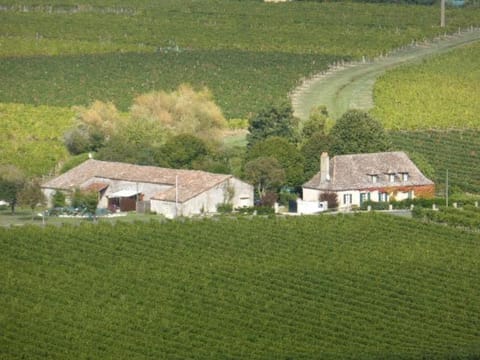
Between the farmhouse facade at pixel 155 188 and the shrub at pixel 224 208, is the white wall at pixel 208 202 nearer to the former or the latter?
the farmhouse facade at pixel 155 188

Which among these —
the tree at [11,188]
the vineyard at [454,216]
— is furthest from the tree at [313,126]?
A: the tree at [11,188]

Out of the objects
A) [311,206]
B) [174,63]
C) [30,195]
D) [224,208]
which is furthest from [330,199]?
[174,63]

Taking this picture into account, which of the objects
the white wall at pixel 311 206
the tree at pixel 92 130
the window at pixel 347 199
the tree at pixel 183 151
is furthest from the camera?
the tree at pixel 92 130

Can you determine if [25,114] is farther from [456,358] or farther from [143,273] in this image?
[456,358]

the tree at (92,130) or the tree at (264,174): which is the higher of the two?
the tree at (92,130)

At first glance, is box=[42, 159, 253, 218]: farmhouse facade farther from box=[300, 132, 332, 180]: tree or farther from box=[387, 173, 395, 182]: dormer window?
box=[387, 173, 395, 182]: dormer window

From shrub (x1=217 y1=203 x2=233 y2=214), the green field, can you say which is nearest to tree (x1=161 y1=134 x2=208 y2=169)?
shrub (x1=217 y1=203 x2=233 y2=214)
